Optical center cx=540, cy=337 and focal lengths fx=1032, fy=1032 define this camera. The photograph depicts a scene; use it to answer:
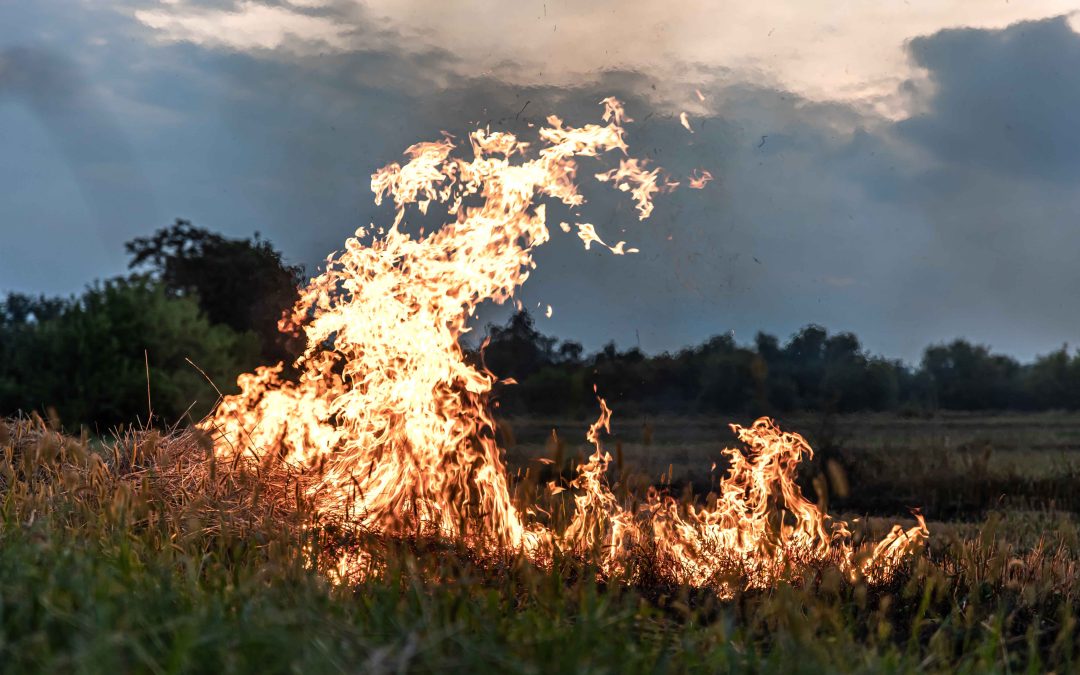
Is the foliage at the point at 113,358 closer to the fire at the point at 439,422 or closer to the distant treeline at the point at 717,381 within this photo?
the distant treeline at the point at 717,381

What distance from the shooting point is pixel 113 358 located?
28.8 metres

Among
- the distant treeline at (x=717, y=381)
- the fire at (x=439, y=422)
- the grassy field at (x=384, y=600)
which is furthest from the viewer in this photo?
the distant treeline at (x=717, y=381)

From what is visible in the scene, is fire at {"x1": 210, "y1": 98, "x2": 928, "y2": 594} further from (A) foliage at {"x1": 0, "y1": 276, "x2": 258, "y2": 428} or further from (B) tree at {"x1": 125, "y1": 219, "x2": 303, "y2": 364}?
(B) tree at {"x1": 125, "y1": 219, "x2": 303, "y2": 364}

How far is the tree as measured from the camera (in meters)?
40.7

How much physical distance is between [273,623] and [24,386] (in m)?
29.5

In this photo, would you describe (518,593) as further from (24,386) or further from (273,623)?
(24,386)

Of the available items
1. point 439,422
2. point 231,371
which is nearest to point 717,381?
point 231,371

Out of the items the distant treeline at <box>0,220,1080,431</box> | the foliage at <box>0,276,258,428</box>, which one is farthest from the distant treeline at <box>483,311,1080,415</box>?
the foliage at <box>0,276,258,428</box>

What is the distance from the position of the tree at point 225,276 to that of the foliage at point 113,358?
794 centimetres

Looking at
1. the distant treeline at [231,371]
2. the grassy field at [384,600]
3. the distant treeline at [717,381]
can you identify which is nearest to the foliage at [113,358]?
the distant treeline at [231,371]

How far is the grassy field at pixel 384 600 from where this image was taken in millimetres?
3699

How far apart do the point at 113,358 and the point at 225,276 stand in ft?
50.0

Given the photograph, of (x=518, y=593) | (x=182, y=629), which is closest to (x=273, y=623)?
(x=182, y=629)

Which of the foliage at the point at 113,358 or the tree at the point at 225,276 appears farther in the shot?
the tree at the point at 225,276
